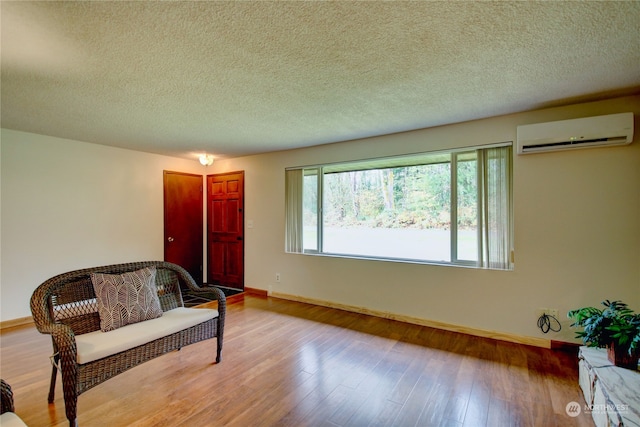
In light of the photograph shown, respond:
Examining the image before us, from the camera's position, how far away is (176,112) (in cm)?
286

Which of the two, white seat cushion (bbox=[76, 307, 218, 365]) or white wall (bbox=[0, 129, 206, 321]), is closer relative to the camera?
white seat cushion (bbox=[76, 307, 218, 365])

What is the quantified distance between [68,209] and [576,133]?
581 centimetres

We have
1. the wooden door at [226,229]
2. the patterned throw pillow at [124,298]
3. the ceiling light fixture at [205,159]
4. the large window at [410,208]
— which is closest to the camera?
the patterned throw pillow at [124,298]

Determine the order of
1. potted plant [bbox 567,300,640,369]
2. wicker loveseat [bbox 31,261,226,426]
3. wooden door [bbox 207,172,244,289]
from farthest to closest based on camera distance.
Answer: wooden door [bbox 207,172,244,289] < potted plant [bbox 567,300,640,369] < wicker loveseat [bbox 31,261,226,426]

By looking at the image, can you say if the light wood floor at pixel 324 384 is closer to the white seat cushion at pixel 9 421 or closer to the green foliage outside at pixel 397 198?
the white seat cushion at pixel 9 421

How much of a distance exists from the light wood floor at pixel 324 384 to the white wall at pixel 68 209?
2.70 feet

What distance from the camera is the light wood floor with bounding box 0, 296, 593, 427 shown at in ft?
6.06

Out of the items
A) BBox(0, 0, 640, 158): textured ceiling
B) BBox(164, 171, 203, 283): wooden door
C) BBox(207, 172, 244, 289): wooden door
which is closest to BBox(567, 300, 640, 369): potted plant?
BBox(0, 0, 640, 158): textured ceiling

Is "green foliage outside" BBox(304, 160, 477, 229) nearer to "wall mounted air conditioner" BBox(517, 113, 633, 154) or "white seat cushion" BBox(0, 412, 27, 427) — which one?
"wall mounted air conditioner" BBox(517, 113, 633, 154)

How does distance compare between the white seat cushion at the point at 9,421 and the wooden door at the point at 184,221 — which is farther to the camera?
the wooden door at the point at 184,221

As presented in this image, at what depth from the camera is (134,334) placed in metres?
2.06

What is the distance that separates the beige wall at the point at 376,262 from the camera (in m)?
2.59

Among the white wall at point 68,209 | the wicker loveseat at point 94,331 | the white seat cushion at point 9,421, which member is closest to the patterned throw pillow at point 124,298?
the wicker loveseat at point 94,331

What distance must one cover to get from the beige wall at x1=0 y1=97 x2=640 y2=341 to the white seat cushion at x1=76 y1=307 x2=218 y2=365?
210 cm
